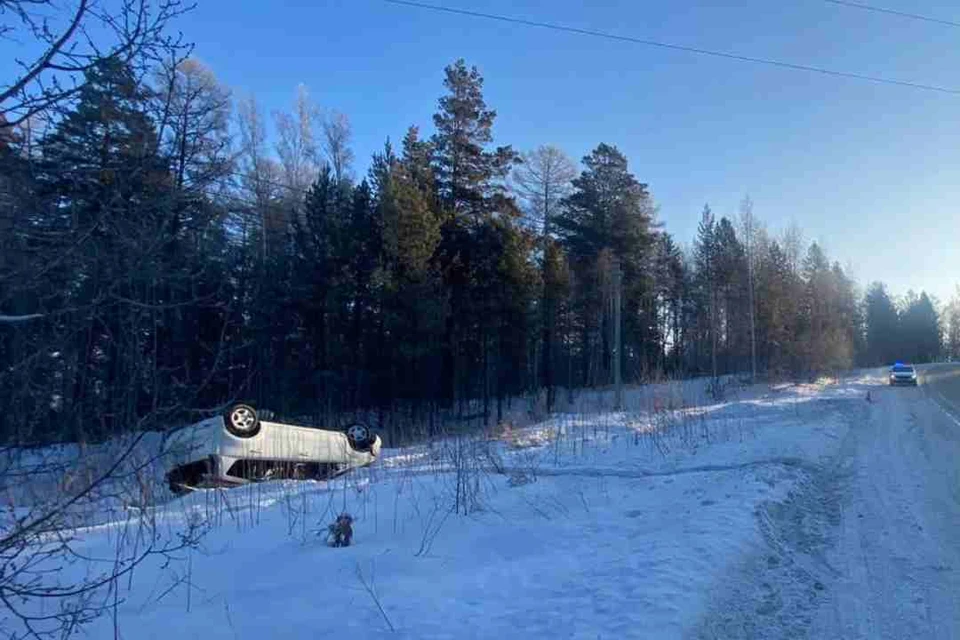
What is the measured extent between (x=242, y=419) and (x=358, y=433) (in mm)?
3526

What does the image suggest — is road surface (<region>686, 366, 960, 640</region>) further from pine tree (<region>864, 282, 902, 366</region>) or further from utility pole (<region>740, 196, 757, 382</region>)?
pine tree (<region>864, 282, 902, 366</region>)

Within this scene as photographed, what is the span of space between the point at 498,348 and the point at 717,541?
98.1ft

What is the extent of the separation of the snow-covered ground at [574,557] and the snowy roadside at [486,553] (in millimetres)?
19

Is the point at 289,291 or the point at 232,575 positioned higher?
the point at 289,291

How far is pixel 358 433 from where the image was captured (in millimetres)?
14719

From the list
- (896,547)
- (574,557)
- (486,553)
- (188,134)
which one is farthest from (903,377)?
(188,134)

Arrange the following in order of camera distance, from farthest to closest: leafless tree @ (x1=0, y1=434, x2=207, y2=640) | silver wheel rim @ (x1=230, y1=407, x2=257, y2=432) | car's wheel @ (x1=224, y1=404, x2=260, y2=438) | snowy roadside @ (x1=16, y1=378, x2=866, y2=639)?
silver wheel rim @ (x1=230, y1=407, x2=257, y2=432) → car's wheel @ (x1=224, y1=404, x2=260, y2=438) → snowy roadside @ (x1=16, y1=378, x2=866, y2=639) → leafless tree @ (x1=0, y1=434, x2=207, y2=640)

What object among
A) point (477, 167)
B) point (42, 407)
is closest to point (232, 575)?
point (42, 407)

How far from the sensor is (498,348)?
117ft

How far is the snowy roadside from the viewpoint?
4.11 m

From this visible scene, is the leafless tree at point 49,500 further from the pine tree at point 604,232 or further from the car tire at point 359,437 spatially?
the pine tree at point 604,232

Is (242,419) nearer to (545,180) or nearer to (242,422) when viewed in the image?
(242,422)

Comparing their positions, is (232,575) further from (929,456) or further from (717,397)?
(717,397)

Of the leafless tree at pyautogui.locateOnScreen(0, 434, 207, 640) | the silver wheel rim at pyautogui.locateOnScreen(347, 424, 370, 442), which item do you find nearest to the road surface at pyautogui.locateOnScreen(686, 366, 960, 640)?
the leafless tree at pyautogui.locateOnScreen(0, 434, 207, 640)
